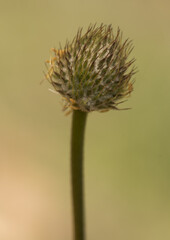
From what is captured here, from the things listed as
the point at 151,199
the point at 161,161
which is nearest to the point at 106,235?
the point at 151,199

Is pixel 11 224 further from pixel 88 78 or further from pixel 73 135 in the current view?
pixel 88 78

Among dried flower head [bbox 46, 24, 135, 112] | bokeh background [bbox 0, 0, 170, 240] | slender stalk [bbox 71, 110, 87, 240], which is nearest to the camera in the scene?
dried flower head [bbox 46, 24, 135, 112]

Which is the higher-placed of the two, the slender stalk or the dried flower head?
the dried flower head

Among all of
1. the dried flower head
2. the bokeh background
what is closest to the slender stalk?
the dried flower head

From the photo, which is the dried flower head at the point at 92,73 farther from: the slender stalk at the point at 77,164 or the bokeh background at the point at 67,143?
the bokeh background at the point at 67,143

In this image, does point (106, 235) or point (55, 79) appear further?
point (106, 235)

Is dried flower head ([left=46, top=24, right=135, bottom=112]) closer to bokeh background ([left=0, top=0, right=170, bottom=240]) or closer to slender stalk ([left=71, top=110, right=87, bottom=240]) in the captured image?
slender stalk ([left=71, top=110, right=87, bottom=240])
